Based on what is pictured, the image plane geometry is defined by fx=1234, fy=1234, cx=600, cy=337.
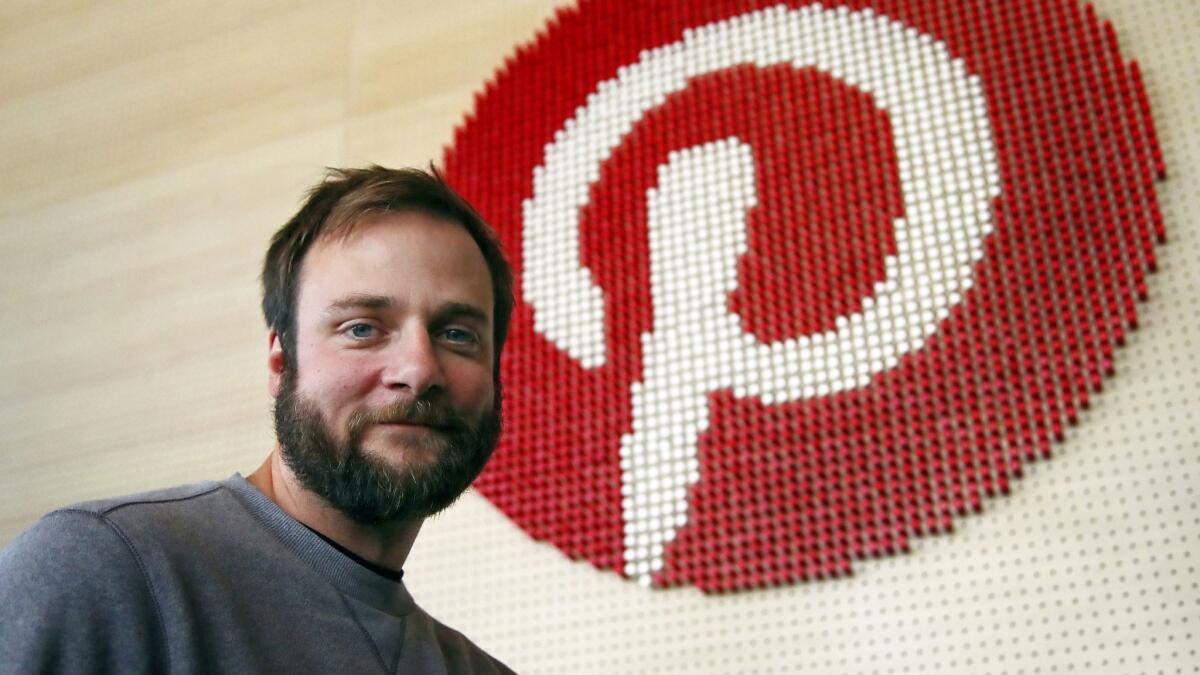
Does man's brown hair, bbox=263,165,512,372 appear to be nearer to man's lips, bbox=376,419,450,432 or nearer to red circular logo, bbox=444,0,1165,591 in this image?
man's lips, bbox=376,419,450,432

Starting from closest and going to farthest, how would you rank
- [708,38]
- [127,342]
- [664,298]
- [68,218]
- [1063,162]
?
[1063,162] < [664,298] < [708,38] < [127,342] < [68,218]

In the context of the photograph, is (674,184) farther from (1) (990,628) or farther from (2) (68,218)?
(2) (68,218)

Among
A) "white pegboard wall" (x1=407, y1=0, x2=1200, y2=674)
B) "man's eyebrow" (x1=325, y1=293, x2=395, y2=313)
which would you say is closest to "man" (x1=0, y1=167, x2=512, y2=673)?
"man's eyebrow" (x1=325, y1=293, x2=395, y2=313)

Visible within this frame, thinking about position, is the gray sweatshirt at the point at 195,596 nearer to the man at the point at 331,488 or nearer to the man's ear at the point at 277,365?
the man at the point at 331,488

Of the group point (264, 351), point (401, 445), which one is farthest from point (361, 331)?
point (264, 351)

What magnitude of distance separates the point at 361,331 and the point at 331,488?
18 centimetres

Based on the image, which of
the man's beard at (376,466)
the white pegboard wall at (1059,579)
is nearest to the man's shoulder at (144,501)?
the man's beard at (376,466)

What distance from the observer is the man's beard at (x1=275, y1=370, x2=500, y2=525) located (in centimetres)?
135

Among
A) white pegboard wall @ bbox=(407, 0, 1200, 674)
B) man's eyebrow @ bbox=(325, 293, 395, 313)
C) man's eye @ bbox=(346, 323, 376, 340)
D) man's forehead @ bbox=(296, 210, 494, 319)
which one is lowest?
white pegboard wall @ bbox=(407, 0, 1200, 674)

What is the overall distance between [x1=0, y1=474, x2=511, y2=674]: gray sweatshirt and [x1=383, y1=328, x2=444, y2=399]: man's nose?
20 cm

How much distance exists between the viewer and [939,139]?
286 centimetres

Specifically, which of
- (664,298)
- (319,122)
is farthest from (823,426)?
(319,122)

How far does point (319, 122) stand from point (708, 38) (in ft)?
4.14

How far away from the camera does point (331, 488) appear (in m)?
1.37
